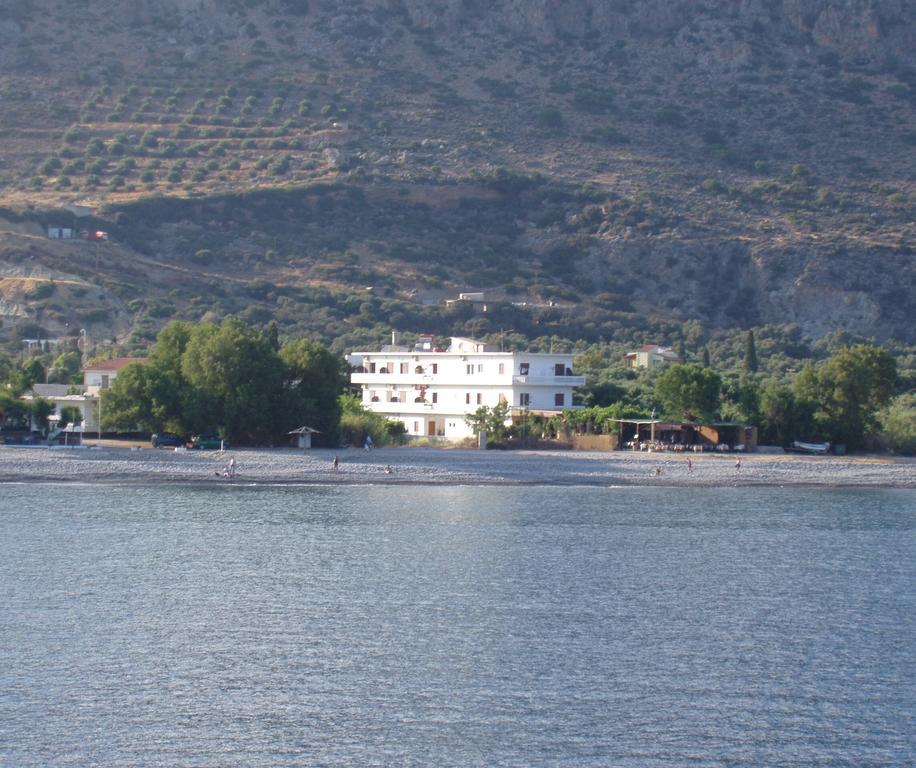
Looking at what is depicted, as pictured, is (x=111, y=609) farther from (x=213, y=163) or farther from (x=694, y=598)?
(x=213, y=163)

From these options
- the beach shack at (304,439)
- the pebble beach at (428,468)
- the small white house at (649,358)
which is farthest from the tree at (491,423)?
the small white house at (649,358)

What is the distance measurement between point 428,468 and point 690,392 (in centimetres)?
1204

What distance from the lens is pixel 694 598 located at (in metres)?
31.5

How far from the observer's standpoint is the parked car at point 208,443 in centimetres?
5431

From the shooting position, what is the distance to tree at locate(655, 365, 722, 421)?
190 feet

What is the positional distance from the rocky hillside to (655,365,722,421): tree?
35321 mm

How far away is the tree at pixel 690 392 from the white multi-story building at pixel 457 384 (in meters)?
5.34

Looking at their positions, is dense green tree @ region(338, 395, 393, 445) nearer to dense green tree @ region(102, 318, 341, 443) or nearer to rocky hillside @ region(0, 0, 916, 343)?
dense green tree @ region(102, 318, 341, 443)

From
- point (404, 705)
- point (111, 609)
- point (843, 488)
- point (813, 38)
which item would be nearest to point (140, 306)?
point (843, 488)

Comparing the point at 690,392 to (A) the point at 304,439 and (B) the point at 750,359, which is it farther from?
(B) the point at 750,359

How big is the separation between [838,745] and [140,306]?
74035 mm

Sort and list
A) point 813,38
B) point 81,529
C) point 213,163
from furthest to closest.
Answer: point 813,38 < point 213,163 < point 81,529

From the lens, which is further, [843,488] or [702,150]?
[702,150]

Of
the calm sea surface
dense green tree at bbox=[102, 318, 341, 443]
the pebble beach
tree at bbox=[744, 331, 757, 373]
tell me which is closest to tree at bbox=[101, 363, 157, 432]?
dense green tree at bbox=[102, 318, 341, 443]
